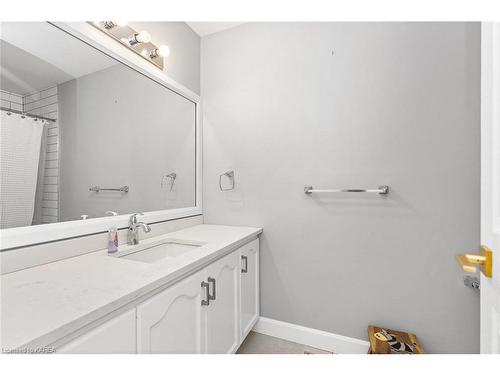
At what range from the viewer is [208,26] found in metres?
1.87

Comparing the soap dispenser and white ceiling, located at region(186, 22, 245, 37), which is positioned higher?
white ceiling, located at region(186, 22, 245, 37)

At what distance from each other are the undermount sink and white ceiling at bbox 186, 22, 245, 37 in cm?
169

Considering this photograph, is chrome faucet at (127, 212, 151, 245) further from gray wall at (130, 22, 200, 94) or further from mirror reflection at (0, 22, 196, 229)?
gray wall at (130, 22, 200, 94)

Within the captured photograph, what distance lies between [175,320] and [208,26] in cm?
207

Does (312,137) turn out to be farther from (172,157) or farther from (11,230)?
(11,230)

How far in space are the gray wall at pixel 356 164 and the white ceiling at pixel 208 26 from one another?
5cm

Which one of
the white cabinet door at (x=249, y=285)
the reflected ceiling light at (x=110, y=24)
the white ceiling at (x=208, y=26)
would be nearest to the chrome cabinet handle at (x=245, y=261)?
the white cabinet door at (x=249, y=285)

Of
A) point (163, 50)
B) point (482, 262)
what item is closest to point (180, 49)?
point (163, 50)

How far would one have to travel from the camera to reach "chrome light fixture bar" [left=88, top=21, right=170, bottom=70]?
48.1 inches

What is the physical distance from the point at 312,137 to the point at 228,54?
3.27 feet

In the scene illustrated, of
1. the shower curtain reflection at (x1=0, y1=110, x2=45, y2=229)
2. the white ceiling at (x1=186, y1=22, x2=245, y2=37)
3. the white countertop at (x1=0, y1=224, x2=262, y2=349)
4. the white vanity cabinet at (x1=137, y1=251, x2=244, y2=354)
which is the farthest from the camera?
the white ceiling at (x1=186, y1=22, x2=245, y2=37)

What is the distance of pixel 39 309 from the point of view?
0.60 m

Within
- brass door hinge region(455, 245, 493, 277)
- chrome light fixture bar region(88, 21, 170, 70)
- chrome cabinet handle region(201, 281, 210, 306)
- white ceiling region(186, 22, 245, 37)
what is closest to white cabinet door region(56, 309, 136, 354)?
chrome cabinet handle region(201, 281, 210, 306)
